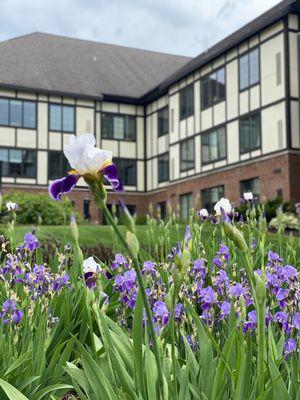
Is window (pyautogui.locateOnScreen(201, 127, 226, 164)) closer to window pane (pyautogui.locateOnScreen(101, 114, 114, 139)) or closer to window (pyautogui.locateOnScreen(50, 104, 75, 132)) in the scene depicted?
window pane (pyautogui.locateOnScreen(101, 114, 114, 139))

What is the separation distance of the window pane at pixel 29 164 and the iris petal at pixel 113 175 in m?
32.0

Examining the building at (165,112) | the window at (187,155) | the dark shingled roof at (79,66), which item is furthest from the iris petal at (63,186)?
the dark shingled roof at (79,66)

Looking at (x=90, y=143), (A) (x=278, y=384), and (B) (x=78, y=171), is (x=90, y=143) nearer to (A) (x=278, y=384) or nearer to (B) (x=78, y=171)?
Answer: (B) (x=78, y=171)

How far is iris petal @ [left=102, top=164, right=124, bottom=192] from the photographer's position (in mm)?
1809

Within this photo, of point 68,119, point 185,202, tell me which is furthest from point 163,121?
point 185,202

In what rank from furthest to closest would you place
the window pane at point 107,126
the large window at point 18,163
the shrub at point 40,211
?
1. the window pane at point 107,126
2. the large window at point 18,163
3. the shrub at point 40,211

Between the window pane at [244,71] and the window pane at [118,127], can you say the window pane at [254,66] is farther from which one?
the window pane at [118,127]

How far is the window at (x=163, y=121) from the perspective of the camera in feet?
110

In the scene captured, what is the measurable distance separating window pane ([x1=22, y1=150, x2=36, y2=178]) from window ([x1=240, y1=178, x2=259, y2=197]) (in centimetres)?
1340

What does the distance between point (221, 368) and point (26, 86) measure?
31.4m

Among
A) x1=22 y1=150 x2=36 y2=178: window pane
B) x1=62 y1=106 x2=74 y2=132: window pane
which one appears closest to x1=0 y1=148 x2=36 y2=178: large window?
x1=22 y1=150 x2=36 y2=178: window pane

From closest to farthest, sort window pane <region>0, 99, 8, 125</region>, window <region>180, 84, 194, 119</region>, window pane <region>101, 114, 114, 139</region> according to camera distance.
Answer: window <region>180, 84, 194, 119</region>
window pane <region>0, 99, 8, 125</region>
window pane <region>101, 114, 114, 139</region>

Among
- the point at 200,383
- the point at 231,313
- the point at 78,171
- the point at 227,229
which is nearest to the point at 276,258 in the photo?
the point at 231,313

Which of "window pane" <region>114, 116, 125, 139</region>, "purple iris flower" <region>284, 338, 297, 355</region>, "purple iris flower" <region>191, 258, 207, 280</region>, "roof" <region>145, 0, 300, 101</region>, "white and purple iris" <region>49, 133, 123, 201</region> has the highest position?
"roof" <region>145, 0, 300, 101</region>
